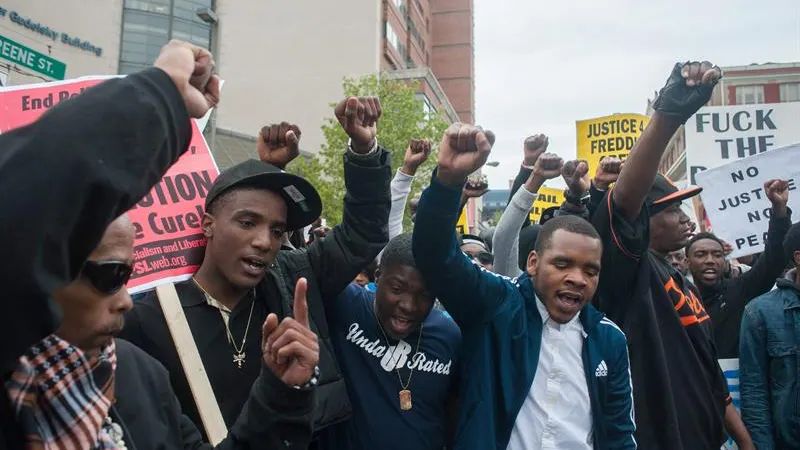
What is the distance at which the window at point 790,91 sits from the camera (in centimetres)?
4059

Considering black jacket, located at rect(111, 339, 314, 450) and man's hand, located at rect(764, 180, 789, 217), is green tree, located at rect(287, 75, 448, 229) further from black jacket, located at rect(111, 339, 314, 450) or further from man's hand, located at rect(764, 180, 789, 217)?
black jacket, located at rect(111, 339, 314, 450)

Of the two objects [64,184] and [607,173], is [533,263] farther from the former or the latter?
[64,184]

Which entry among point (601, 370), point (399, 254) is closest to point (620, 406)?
point (601, 370)

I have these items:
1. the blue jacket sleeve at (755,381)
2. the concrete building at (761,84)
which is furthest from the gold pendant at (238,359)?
the concrete building at (761,84)

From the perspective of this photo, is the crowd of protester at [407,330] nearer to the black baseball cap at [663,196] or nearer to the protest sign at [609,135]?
the black baseball cap at [663,196]

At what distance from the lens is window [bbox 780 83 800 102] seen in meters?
40.6

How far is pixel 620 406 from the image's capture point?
267 cm

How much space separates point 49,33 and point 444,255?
37083 millimetres

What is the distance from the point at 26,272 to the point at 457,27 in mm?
68233

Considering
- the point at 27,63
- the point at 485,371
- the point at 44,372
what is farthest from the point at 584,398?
the point at 27,63

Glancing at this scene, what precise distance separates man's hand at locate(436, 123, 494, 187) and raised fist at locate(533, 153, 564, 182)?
1.45 m

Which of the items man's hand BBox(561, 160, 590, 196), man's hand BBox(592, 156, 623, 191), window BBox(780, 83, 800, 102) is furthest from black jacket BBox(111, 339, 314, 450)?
window BBox(780, 83, 800, 102)

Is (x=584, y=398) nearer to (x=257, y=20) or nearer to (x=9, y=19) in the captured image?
(x=9, y=19)

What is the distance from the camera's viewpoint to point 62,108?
2.91 ft
